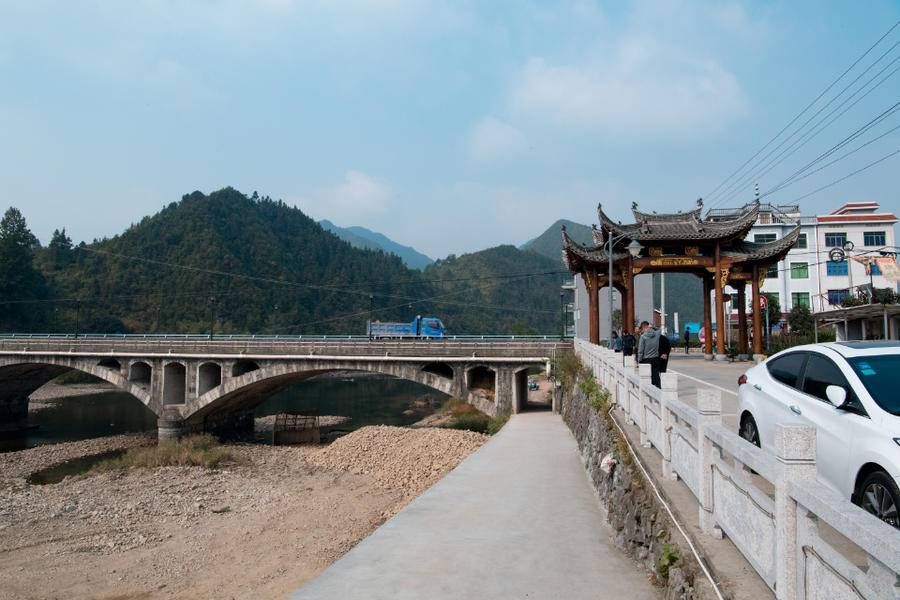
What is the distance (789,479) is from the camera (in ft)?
10.0

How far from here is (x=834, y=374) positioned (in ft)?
16.4

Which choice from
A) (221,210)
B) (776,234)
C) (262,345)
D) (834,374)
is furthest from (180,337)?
(221,210)

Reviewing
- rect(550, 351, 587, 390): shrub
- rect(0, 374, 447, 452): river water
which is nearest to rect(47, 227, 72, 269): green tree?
rect(0, 374, 447, 452): river water

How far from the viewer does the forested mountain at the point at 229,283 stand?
7562cm

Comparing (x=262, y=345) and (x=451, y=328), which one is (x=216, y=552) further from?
(x=451, y=328)

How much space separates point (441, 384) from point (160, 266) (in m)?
86.0

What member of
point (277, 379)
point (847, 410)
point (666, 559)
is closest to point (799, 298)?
point (277, 379)

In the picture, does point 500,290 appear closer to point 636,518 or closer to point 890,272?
point 890,272

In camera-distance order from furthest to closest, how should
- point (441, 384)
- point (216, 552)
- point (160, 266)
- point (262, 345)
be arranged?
point (160, 266) → point (262, 345) → point (441, 384) → point (216, 552)

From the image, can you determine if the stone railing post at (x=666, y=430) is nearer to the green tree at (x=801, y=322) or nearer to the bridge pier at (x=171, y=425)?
the bridge pier at (x=171, y=425)

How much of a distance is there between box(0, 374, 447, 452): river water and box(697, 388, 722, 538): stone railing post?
108 ft

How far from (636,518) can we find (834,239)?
43034mm

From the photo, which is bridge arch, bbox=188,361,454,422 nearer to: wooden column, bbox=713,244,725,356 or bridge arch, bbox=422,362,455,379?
bridge arch, bbox=422,362,455,379

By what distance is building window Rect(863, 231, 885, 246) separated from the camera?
40.6 meters
